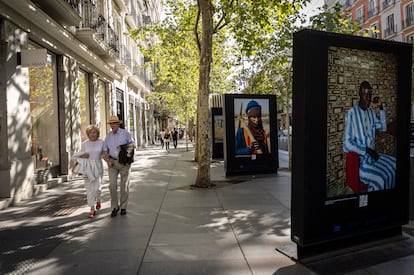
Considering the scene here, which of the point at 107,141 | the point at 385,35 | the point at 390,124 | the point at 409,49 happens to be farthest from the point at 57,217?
the point at 385,35

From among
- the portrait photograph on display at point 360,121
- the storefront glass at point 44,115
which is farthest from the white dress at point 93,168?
the storefront glass at point 44,115

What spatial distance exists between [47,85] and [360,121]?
30.6ft

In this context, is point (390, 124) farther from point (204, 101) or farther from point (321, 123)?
point (204, 101)

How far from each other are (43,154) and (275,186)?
666 centimetres

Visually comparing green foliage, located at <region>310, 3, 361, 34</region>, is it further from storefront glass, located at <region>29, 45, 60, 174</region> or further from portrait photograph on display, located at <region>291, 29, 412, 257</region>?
storefront glass, located at <region>29, 45, 60, 174</region>

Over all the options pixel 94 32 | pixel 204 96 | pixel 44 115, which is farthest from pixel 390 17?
pixel 44 115

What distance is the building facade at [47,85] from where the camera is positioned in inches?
304

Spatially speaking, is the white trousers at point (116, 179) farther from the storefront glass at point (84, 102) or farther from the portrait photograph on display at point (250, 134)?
the storefront glass at point (84, 102)

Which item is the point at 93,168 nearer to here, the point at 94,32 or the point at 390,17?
the point at 94,32

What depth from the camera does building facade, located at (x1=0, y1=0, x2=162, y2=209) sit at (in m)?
7.72

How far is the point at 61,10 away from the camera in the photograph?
995 cm

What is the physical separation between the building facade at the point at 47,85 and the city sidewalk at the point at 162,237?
54.1 inches

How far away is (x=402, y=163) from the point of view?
181 inches

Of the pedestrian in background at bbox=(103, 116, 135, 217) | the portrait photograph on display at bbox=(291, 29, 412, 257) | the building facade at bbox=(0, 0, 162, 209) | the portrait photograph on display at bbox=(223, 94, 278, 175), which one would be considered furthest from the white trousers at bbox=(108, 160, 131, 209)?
the portrait photograph on display at bbox=(223, 94, 278, 175)
